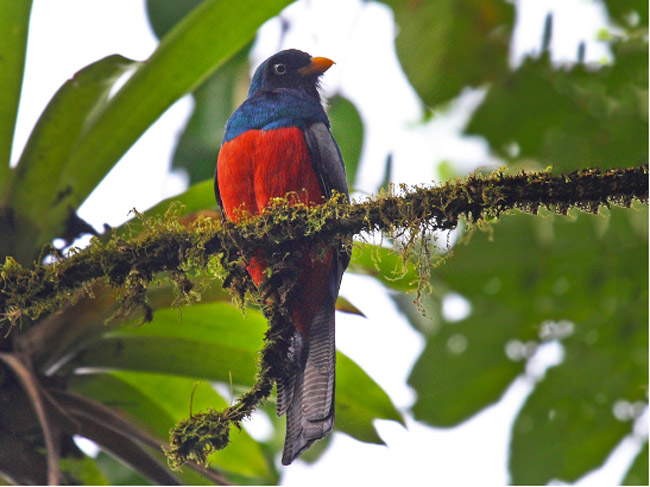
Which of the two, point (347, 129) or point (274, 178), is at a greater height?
point (347, 129)

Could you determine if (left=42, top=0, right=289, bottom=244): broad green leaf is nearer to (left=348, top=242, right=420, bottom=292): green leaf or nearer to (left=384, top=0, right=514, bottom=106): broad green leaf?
(left=384, top=0, right=514, bottom=106): broad green leaf

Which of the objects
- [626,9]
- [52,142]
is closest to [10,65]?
[52,142]

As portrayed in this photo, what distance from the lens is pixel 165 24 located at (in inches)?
115

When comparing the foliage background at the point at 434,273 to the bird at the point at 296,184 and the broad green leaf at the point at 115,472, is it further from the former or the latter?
the bird at the point at 296,184

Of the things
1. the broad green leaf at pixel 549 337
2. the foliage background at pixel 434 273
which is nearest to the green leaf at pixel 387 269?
the foliage background at pixel 434 273

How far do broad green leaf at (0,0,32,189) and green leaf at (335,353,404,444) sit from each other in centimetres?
146

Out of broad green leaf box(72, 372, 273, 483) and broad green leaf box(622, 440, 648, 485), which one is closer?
broad green leaf box(72, 372, 273, 483)

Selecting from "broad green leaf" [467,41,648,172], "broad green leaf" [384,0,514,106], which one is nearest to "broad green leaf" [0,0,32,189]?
"broad green leaf" [384,0,514,106]

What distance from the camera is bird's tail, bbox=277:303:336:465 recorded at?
188 centimetres

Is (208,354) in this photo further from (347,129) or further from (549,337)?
Result: (549,337)

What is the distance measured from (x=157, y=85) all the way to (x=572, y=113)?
166 cm

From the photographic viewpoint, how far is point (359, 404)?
2.52 metres

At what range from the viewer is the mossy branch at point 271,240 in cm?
147

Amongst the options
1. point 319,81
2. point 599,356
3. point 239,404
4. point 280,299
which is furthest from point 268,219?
point 599,356
